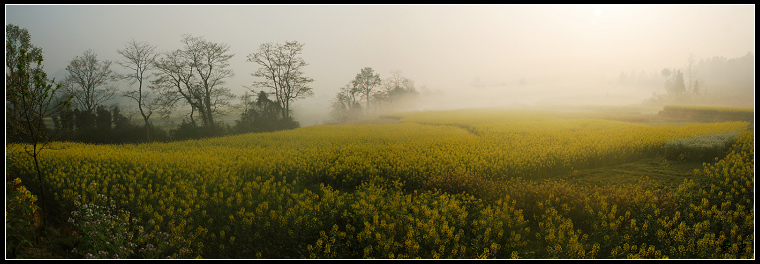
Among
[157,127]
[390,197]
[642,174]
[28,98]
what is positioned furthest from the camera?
[157,127]

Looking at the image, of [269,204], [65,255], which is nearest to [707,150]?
[269,204]

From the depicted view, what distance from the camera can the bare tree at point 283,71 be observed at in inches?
238

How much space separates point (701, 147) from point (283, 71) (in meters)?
6.55

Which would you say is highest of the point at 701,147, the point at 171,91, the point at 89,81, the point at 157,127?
the point at 89,81

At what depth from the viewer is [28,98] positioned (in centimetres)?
457

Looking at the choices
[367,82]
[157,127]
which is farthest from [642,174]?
[157,127]

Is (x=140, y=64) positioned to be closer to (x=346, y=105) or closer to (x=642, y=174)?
(x=346, y=105)

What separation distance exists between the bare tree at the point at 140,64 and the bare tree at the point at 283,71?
1526 millimetres

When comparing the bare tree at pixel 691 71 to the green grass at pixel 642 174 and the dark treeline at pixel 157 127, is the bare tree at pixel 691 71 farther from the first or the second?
the dark treeline at pixel 157 127

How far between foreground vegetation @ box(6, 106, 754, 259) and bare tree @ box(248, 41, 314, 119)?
64 cm

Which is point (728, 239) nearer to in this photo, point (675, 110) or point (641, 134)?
point (641, 134)

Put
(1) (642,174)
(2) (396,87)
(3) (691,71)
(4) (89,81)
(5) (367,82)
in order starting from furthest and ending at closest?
(2) (396,87) → (5) (367,82) → (3) (691,71) → (4) (89,81) → (1) (642,174)

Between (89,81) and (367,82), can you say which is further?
(367,82)

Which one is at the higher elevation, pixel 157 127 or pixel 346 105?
pixel 346 105
